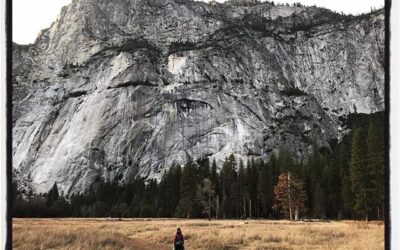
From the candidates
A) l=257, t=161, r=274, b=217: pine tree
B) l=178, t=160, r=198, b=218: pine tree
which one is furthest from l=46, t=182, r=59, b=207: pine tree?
l=257, t=161, r=274, b=217: pine tree

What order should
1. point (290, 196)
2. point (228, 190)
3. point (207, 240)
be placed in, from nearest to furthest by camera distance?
1. point (207, 240)
2. point (290, 196)
3. point (228, 190)

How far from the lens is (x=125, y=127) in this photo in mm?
79312

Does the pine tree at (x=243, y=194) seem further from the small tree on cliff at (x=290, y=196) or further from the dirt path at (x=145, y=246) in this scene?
the dirt path at (x=145, y=246)

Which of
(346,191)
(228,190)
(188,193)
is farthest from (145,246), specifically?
(228,190)

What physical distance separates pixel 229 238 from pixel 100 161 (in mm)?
58170

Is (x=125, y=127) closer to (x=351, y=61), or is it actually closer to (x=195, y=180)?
(x=195, y=180)

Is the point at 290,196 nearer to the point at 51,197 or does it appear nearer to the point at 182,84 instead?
the point at 51,197

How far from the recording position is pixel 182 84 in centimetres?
9044

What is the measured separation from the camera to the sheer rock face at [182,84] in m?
77.2

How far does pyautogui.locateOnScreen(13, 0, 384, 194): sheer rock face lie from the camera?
3041 inches

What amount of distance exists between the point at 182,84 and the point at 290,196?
167ft

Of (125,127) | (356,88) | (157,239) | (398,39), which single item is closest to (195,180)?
(157,239)

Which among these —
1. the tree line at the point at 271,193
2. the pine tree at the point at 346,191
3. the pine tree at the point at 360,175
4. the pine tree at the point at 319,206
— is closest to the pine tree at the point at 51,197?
the tree line at the point at 271,193

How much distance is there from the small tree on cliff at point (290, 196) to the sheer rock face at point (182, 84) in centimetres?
3488
